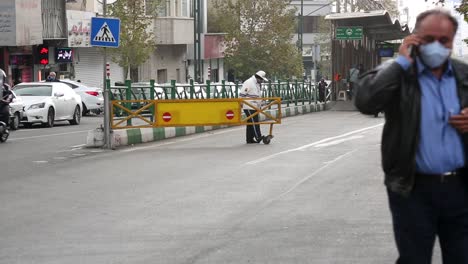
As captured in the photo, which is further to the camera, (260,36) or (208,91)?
(260,36)

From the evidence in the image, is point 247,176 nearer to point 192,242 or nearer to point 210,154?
point 210,154

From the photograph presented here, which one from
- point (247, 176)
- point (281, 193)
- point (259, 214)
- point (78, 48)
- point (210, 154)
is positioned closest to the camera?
point (259, 214)

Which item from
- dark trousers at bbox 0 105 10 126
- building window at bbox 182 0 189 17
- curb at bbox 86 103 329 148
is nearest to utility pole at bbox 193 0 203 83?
building window at bbox 182 0 189 17

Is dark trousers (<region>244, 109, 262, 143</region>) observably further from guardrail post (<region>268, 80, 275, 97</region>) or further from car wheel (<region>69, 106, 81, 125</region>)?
guardrail post (<region>268, 80, 275, 97</region>)

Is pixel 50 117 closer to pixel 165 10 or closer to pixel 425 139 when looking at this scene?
pixel 425 139

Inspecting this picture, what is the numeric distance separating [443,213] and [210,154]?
544 inches

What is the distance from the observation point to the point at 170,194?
41.8ft

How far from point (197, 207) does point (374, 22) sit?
32668 millimetres

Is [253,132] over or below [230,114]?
below

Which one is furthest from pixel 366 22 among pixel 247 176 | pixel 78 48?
pixel 247 176

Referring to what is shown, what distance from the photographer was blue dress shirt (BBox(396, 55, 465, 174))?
5.01 meters

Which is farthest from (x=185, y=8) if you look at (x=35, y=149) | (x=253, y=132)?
(x=35, y=149)

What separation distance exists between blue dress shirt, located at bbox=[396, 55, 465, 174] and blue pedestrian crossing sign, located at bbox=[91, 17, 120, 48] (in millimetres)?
16003

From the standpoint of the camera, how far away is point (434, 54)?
491 cm
